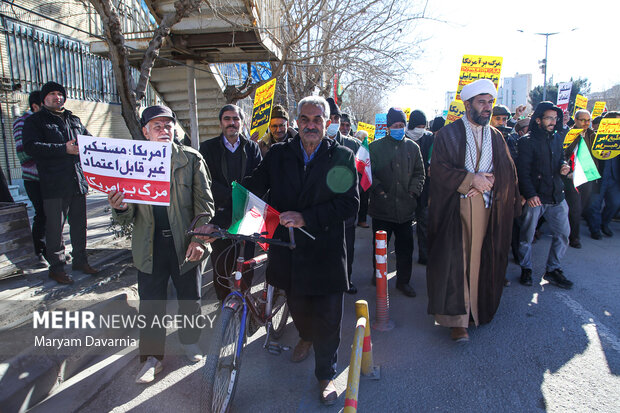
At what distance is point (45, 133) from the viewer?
439 centimetres

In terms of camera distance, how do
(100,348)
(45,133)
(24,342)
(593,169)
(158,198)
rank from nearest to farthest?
(158,198) < (24,342) < (100,348) < (45,133) < (593,169)

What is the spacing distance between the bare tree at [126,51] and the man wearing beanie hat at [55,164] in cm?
65

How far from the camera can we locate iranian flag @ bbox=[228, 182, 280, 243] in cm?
257

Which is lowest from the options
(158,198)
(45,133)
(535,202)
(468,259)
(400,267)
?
(400,267)

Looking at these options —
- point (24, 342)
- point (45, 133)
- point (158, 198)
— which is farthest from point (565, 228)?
point (45, 133)

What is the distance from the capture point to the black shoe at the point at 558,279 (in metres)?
4.91

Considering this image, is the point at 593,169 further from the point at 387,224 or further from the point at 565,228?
the point at 387,224

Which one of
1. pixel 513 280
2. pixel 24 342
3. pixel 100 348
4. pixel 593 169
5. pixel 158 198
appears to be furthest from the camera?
pixel 593 169

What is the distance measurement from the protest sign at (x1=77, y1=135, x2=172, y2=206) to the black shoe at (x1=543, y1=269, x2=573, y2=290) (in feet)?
15.7

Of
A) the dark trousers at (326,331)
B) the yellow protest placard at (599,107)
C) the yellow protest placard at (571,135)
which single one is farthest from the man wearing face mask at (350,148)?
the yellow protest placard at (599,107)

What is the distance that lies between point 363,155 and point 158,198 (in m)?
2.60

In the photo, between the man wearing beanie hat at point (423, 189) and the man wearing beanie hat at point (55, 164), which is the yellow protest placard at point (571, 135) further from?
the man wearing beanie hat at point (55, 164)

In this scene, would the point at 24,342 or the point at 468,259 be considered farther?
the point at 468,259

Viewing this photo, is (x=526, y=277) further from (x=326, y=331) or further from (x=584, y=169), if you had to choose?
(x=326, y=331)
